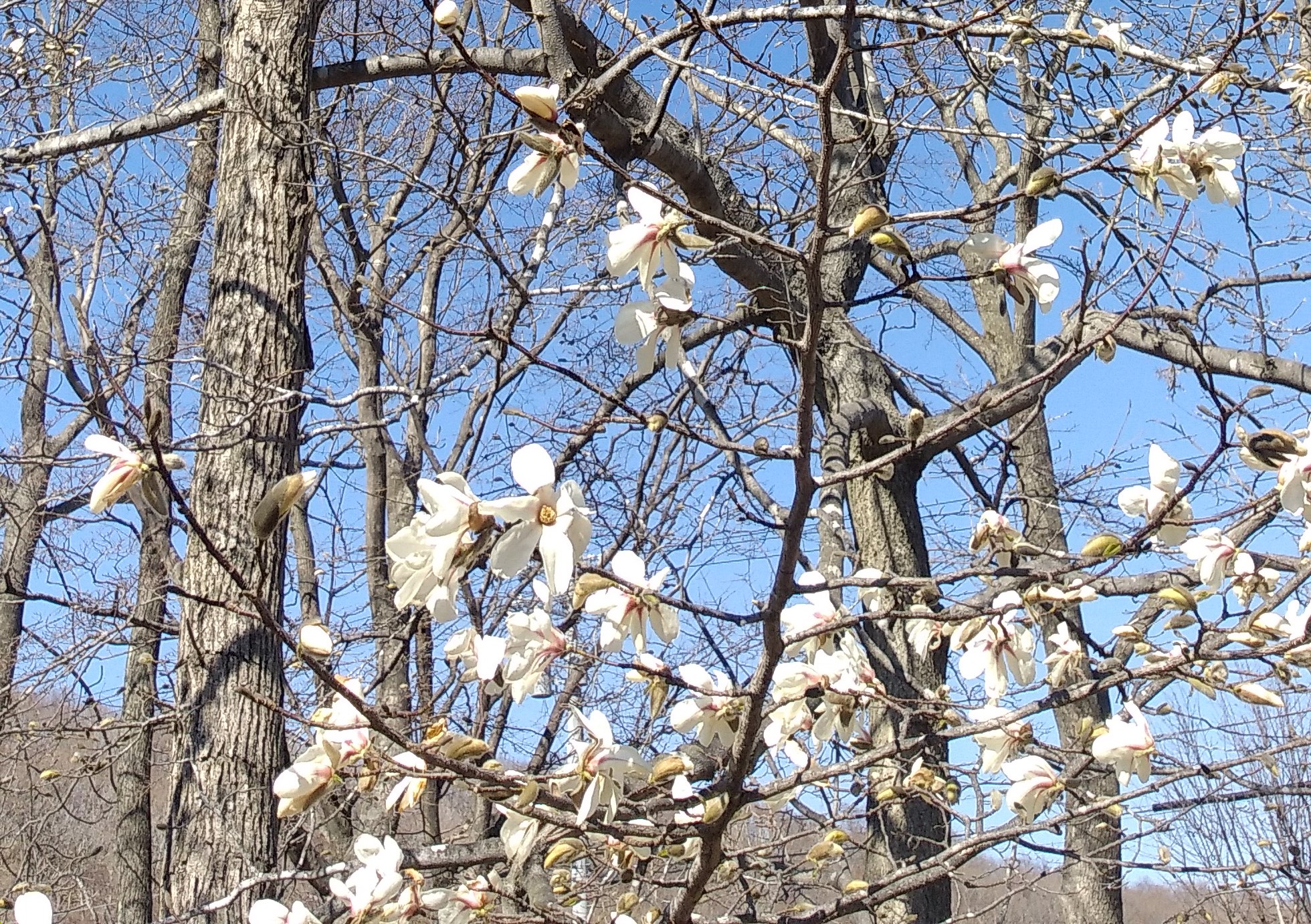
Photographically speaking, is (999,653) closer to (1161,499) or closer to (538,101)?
(1161,499)

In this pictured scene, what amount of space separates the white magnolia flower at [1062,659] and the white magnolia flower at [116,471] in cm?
164

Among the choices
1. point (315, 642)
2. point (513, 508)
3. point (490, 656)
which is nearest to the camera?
point (513, 508)

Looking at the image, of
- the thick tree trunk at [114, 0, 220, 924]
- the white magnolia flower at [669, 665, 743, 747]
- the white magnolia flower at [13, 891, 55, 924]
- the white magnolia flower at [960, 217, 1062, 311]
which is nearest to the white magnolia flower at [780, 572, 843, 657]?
the white magnolia flower at [669, 665, 743, 747]

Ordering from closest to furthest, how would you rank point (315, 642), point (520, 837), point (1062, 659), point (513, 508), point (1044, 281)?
point (513, 508) → point (315, 642) → point (1044, 281) → point (520, 837) → point (1062, 659)

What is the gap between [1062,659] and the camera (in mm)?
2029

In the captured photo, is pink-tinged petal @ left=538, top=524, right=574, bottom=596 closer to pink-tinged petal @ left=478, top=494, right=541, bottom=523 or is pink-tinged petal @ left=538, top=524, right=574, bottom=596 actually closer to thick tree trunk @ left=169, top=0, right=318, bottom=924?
pink-tinged petal @ left=478, top=494, right=541, bottom=523

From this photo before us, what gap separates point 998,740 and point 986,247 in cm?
86

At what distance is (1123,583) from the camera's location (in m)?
3.21

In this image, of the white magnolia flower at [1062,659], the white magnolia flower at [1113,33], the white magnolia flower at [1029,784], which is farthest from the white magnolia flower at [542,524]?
the white magnolia flower at [1113,33]

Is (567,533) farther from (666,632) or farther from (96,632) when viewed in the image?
(96,632)

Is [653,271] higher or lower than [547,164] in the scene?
lower

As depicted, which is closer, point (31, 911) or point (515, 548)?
point (515, 548)

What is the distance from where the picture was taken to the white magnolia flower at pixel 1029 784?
1.74 meters

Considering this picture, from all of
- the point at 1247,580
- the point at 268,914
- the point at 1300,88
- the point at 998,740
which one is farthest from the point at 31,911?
the point at 1300,88
